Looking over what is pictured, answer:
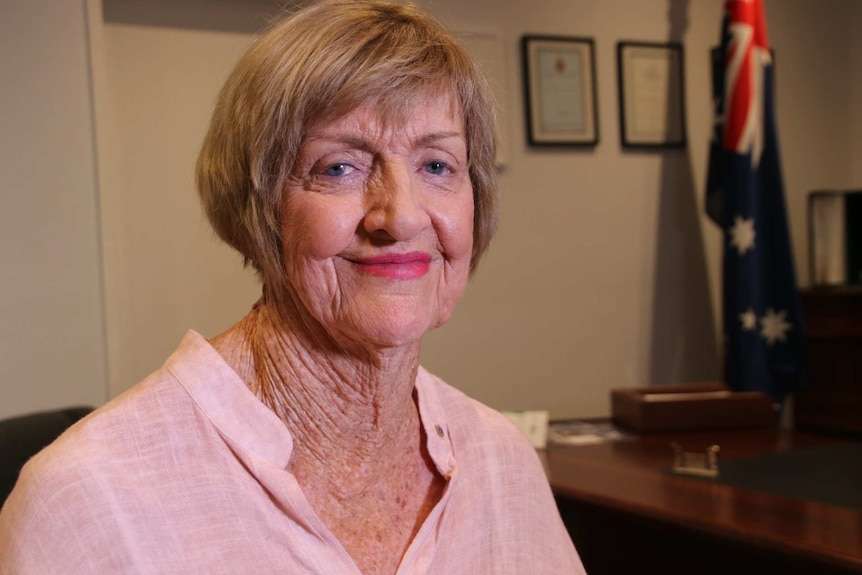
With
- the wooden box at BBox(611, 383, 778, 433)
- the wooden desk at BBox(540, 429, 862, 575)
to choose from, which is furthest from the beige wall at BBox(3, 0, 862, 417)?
the wooden desk at BBox(540, 429, 862, 575)

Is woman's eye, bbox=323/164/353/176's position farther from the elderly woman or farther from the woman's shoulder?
the woman's shoulder

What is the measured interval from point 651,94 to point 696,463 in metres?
1.99

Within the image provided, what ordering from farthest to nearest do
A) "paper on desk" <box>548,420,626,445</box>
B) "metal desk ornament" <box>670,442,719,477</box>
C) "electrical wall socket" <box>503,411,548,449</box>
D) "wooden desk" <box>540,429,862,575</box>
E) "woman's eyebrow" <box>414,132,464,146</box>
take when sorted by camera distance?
"paper on desk" <box>548,420,626,445</box>, "electrical wall socket" <box>503,411,548,449</box>, "metal desk ornament" <box>670,442,719,477</box>, "wooden desk" <box>540,429,862,575</box>, "woman's eyebrow" <box>414,132,464,146</box>

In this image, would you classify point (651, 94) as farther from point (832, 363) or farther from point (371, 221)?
point (371, 221)

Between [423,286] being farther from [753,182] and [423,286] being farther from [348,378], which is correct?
[753,182]

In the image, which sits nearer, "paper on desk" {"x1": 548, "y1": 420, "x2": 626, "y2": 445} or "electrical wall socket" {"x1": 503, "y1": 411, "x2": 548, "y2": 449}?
"electrical wall socket" {"x1": 503, "y1": 411, "x2": 548, "y2": 449}

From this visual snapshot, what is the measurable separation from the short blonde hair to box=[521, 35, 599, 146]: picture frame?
8.01ft

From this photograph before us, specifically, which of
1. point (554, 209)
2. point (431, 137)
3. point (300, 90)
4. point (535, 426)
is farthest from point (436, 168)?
point (554, 209)

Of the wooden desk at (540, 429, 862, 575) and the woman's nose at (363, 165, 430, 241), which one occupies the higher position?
the woman's nose at (363, 165, 430, 241)

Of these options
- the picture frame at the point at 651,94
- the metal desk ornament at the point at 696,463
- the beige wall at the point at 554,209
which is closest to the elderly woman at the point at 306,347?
the metal desk ornament at the point at 696,463

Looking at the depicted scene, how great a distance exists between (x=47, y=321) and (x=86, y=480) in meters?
1.85

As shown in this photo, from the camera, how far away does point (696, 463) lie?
2.20 meters

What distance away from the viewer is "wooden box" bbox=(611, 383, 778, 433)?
2.76 metres

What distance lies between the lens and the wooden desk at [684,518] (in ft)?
5.24
